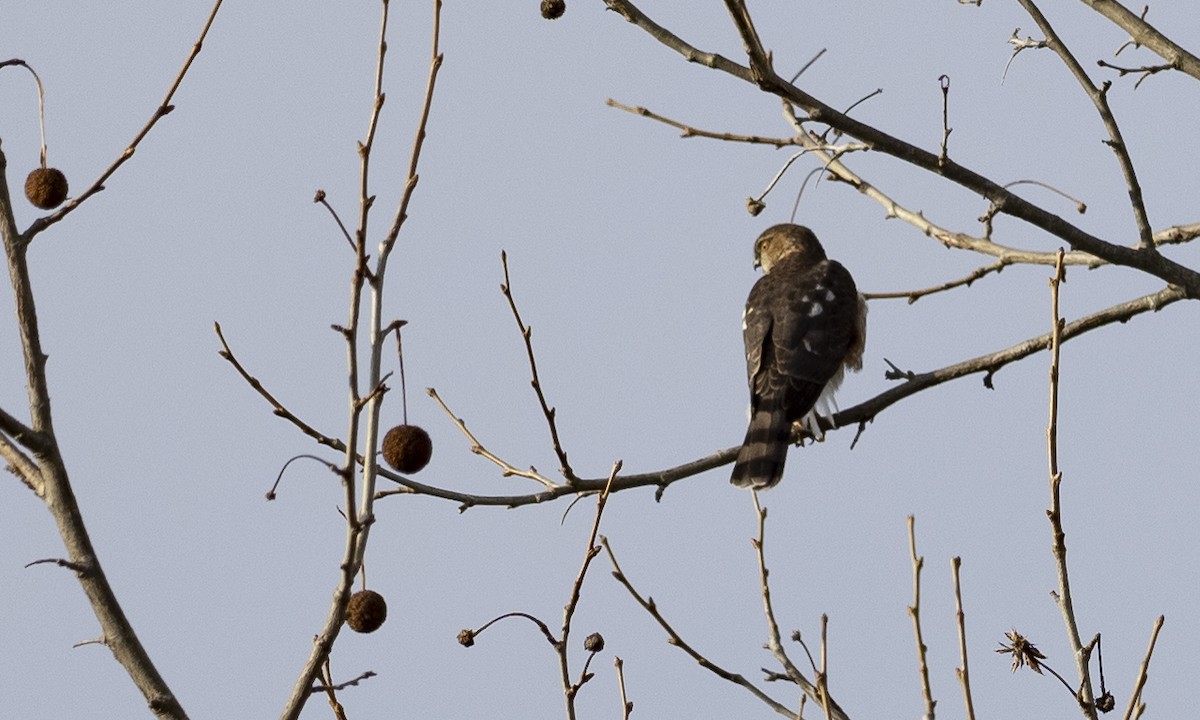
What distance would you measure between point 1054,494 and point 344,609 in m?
1.34

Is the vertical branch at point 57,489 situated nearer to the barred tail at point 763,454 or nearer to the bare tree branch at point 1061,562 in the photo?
the bare tree branch at point 1061,562

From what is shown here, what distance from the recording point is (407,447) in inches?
142

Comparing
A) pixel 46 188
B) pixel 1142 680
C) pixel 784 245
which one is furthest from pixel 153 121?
pixel 784 245

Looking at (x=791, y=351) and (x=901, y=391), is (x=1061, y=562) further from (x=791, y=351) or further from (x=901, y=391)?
(x=791, y=351)

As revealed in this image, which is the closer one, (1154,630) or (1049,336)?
(1154,630)

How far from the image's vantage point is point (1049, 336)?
5160 millimetres

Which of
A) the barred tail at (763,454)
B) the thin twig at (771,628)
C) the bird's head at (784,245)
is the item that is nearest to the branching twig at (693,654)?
the thin twig at (771,628)

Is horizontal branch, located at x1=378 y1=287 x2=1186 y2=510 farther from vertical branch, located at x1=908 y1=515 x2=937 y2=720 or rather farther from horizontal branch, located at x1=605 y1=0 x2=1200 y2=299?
vertical branch, located at x1=908 y1=515 x2=937 y2=720

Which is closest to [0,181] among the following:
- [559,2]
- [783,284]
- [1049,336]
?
[559,2]

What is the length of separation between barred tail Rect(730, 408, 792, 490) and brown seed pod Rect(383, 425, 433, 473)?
226 centimetres

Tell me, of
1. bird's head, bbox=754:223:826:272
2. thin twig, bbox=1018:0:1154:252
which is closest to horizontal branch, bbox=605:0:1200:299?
thin twig, bbox=1018:0:1154:252

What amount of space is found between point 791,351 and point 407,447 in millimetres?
3299

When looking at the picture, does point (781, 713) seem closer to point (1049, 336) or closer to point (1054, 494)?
point (1054, 494)

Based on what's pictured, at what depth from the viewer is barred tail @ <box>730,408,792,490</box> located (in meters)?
5.92
